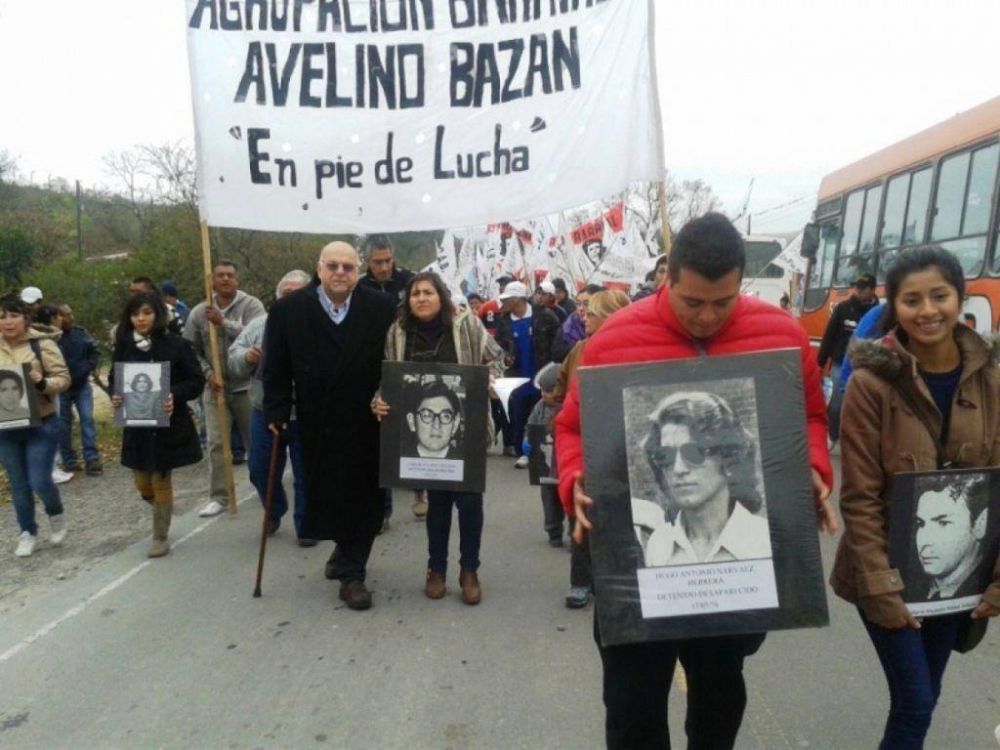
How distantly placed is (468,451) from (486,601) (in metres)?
0.88

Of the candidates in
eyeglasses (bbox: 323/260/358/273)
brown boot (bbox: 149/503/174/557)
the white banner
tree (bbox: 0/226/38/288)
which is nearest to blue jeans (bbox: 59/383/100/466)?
brown boot (bbox: 149/503/174/557)

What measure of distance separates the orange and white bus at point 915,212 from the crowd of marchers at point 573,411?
93 cm

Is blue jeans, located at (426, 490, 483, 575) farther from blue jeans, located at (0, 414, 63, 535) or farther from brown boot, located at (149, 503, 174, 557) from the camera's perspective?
blue jeans, located at (0, 414, 63, 535)

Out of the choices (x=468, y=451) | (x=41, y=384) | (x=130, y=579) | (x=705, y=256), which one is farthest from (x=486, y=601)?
(x=41, y=384)

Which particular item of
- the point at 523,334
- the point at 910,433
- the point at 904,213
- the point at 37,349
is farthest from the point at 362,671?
the point at 904,213

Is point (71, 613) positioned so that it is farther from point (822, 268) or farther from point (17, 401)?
point (822, 268)

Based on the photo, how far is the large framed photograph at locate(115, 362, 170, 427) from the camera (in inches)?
217

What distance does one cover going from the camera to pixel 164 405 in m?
5.56

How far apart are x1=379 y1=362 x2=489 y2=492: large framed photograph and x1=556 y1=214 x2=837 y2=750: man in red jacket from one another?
2210mm

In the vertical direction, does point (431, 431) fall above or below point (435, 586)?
above

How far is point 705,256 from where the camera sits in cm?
201

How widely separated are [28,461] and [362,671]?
344cm

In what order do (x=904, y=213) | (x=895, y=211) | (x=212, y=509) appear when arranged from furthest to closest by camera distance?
(x=895, y=211), (x=904, y=213), (x=212, y=509)

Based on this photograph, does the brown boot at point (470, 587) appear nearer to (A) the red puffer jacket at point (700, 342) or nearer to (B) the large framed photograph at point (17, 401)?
(A) the red puffer jacket at point (700, 342)
